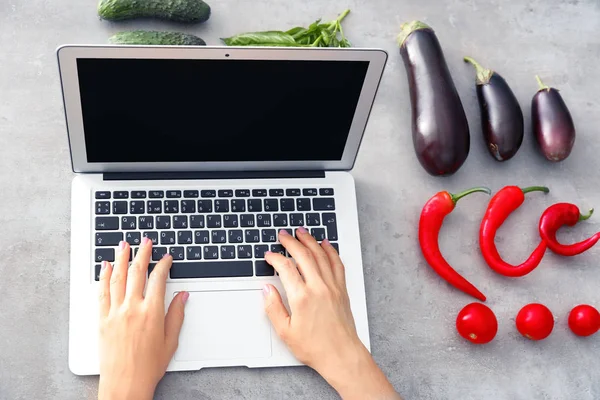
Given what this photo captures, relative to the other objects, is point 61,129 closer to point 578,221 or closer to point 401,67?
point 401,67

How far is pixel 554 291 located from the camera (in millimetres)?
1067

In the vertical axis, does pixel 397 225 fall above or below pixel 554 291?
above

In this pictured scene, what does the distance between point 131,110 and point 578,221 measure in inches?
27.8

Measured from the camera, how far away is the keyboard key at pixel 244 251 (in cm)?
99

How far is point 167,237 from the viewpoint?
3.22 ft

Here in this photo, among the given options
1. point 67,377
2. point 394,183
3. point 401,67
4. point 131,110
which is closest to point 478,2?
point 401,67

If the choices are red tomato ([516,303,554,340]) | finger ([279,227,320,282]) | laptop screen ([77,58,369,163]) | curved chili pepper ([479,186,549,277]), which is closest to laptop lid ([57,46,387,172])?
laptop screen ([77,58,369,163])

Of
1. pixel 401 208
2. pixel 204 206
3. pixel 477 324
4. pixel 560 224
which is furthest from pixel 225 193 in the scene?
pixel 560 224

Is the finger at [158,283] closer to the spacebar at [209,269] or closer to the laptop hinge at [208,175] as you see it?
the spacebar at [209,269]

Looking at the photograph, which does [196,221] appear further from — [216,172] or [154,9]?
[154,9]

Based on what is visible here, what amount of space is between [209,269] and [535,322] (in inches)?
18.6

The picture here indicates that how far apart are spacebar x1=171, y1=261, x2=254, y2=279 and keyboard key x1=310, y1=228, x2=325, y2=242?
4.3 inches

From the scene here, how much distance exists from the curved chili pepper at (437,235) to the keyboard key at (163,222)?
380mm

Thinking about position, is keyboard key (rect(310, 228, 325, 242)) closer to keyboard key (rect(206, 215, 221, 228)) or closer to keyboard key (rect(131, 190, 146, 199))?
keyboard key (rect(206, 215, 221, 228))
